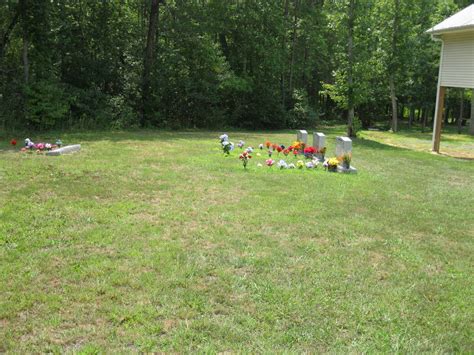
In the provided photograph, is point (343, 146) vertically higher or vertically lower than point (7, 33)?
lower

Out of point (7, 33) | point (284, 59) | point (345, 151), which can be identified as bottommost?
point (345, 151)

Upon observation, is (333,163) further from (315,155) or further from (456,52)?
(456,52)

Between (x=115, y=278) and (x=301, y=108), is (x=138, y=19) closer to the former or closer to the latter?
(x=301, y=108)

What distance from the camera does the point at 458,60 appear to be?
14.3 m

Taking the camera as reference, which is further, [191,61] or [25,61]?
[191,61]

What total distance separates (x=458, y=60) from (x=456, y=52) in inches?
11.8

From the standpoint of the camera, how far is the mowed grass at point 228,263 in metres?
3.21

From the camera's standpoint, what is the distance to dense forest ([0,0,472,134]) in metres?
15.6

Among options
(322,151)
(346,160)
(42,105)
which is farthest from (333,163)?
(42,105)

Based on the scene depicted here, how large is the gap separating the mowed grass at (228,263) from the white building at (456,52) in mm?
7221

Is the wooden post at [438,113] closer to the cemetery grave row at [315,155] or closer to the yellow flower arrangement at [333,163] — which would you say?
the cemetery grave row at [315,155]

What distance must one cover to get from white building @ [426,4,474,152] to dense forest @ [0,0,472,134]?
2.69m

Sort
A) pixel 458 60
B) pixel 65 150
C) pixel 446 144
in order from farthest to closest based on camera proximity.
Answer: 1. pixel 446 144
2. pixel 458 60
3. pixel 65 150

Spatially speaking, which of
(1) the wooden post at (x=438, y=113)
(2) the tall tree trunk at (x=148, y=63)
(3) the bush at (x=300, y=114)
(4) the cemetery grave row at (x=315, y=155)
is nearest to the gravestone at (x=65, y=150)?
(4) the cemetery grave row at (x=315, y=155)
